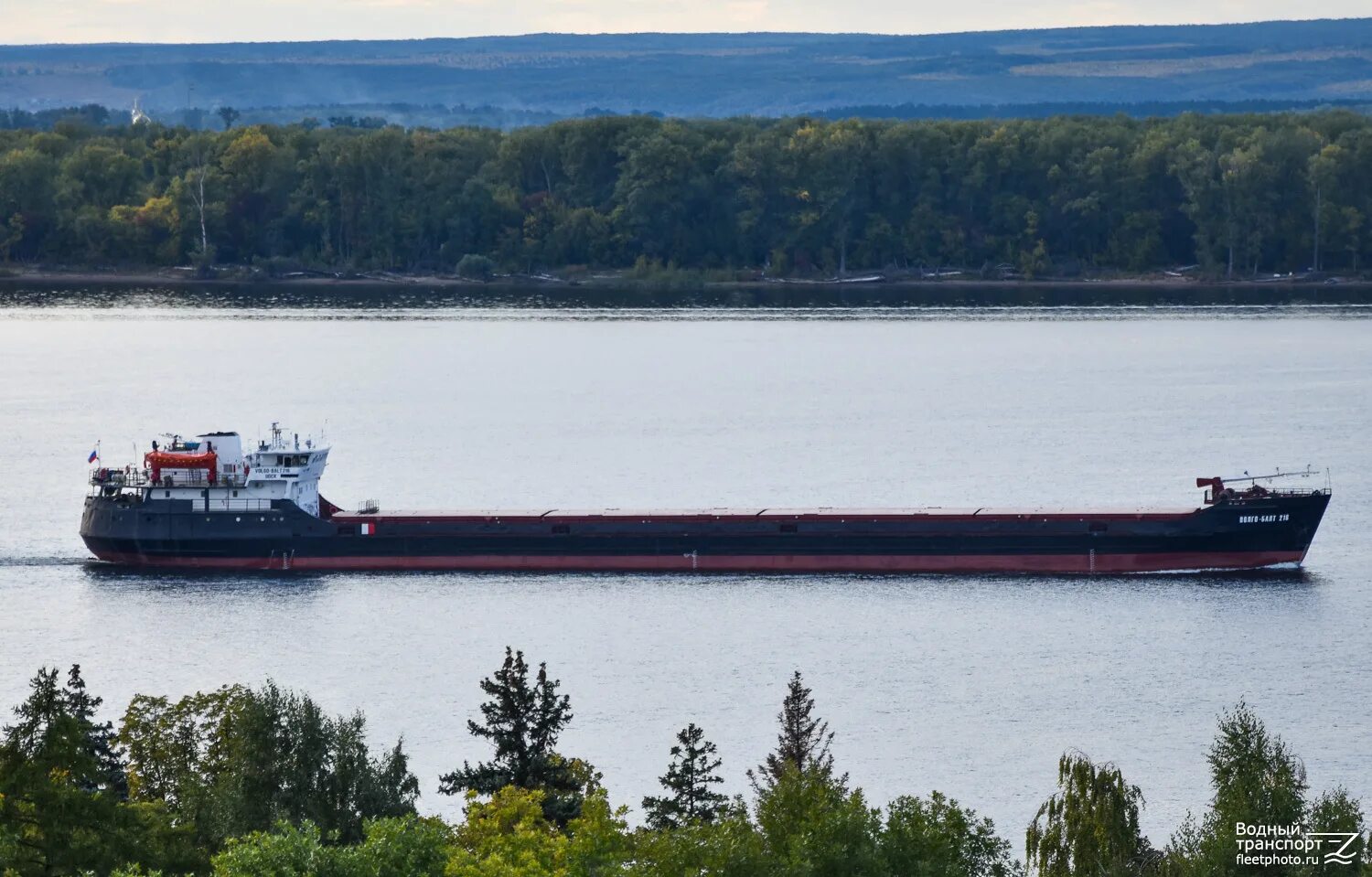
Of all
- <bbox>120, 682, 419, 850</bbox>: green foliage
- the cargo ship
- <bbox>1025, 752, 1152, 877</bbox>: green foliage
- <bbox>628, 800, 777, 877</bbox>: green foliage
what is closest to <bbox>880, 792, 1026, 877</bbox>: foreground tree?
<bbox>628, 800, 777, 877</bbox>: green foliage

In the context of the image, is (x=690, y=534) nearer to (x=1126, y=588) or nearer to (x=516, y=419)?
(x=1126, y=588)

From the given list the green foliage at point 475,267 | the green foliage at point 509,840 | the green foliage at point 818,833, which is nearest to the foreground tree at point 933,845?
the green foliage at point 818,833

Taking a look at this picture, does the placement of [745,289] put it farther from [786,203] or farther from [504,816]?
[504,816]

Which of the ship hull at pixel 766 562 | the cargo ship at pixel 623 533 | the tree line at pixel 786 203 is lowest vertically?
the ship hull at pixel 766 562

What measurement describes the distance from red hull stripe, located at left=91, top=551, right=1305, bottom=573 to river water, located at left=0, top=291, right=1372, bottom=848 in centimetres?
81

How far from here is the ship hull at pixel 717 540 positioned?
70000mm

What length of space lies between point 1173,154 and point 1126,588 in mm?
126646

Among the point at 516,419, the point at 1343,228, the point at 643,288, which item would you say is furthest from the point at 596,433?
the point at 1343,228

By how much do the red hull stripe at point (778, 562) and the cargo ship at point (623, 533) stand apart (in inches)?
1.6

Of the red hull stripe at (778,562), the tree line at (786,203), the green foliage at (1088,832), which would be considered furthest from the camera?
the tree line at (786,203)

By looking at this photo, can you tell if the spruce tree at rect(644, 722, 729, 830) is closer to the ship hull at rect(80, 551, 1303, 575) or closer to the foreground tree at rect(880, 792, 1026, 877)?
the foreground tree at rect(880, 792, 1026, 877)

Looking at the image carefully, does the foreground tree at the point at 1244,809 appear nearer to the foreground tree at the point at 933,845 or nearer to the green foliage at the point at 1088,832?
the green foliage at the point at 1088,832

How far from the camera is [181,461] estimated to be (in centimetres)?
7231

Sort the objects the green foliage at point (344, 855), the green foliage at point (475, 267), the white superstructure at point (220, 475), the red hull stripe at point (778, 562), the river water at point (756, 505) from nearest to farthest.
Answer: the green foliage at point (344, 855) < the river water at point (756, 505) < the red hull stripe at point (778, 562) < the white superstructure at point (220, 475) < the green foliage at point (475, 267)
